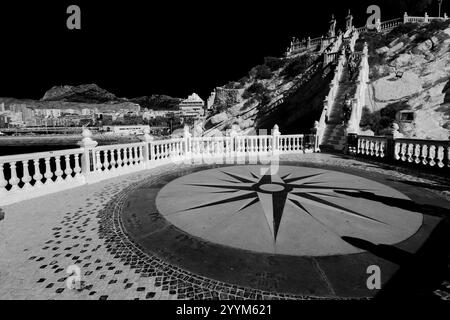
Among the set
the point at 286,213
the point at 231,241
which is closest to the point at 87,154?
the point at 231,241

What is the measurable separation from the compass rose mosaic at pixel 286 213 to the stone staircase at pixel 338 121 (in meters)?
7.82

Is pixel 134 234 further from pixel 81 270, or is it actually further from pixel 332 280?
pixel 332 280

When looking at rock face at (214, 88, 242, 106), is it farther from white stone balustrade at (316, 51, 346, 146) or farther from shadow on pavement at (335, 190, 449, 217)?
shadow on pavement at (335, 190, 449, 217)

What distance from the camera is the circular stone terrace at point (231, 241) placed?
2984 millimetres

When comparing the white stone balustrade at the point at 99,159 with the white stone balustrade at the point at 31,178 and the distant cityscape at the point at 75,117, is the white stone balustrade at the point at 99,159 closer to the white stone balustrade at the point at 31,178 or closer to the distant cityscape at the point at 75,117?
the white stone balustrade at the point at 31,178

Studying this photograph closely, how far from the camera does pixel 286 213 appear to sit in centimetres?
514

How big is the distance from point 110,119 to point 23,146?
60.2 m

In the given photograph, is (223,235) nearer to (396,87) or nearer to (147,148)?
(147,148)

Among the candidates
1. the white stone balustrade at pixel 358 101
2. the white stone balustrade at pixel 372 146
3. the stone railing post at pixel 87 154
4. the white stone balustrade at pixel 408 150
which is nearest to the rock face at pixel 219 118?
the white stone balustrade at pixel 358 101

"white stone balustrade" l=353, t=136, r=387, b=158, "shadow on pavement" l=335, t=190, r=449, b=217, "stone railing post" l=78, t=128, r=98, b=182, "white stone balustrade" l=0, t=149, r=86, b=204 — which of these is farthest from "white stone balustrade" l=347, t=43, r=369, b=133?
"white stone balustrade" l=0, t=149, r=86, b=204

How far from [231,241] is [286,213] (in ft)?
5.25

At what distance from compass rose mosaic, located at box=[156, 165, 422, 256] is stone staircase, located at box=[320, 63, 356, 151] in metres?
7.82

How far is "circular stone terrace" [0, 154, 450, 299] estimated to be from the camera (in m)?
2.98
